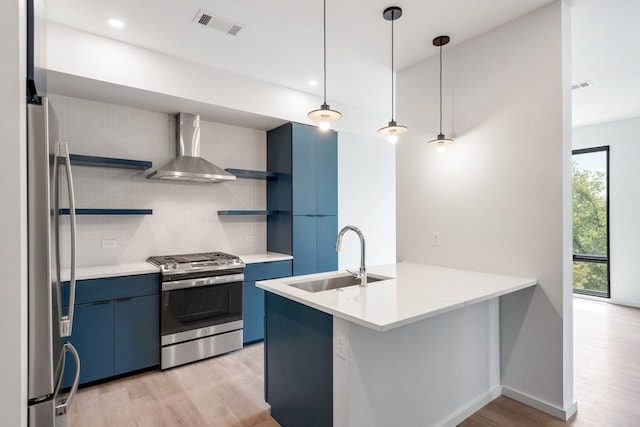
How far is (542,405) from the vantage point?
2.38 m

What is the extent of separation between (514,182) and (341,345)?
6.17 feet

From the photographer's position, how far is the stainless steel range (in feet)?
10.0

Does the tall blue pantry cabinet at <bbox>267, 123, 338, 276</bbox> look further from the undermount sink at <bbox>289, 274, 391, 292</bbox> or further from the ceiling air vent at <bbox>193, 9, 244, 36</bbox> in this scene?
the undermount sink at <bbox>289, 274, 391, 292</bbox>

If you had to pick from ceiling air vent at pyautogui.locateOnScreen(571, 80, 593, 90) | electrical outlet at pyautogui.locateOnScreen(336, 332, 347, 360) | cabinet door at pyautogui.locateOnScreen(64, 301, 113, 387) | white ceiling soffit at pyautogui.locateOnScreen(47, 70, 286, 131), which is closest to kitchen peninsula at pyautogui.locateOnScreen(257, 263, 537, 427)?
electrical outlet at pyautogui.locateOnScreen(336, 332, 347, 360)

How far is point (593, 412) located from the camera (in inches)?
92.8

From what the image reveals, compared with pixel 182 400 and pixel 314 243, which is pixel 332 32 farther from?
pixel 182 400

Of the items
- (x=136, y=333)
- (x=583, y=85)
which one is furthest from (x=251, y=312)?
(x=583, y=85)

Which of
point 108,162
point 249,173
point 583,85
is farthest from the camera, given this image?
point 249,173

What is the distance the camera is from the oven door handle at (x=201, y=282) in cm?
304

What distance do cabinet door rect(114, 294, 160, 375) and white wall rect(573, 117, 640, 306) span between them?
21.6ft

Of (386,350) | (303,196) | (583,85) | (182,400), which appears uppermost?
(583,85)

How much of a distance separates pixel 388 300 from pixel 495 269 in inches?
51.7

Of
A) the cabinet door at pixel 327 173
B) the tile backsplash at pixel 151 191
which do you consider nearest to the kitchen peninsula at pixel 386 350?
the cabinet door at pixel 327 173

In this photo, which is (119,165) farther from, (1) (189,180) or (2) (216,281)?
(2) (216,281)
